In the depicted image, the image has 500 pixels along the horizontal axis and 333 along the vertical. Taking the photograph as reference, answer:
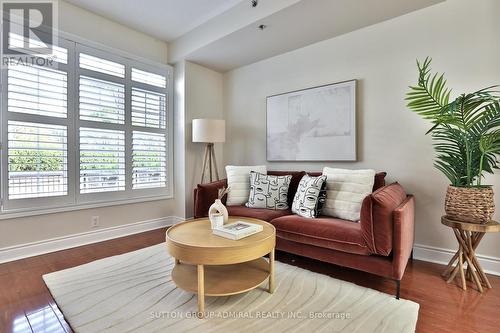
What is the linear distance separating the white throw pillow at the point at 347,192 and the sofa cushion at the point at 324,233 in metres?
0.11

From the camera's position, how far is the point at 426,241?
8.05 ft

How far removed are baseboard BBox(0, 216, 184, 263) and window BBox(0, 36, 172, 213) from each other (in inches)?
14.4

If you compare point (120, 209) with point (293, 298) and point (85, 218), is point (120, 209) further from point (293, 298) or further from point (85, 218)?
point (293, 298)

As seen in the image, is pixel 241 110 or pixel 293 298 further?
pixel 241 110

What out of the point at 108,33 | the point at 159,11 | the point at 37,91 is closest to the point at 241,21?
the point at 159,11

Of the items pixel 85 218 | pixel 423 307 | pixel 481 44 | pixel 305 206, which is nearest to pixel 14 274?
pixel 85 218

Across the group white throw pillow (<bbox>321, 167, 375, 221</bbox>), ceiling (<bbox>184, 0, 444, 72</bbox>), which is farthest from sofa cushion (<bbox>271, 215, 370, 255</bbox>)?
ceiling (<bbox>184, 0, 444, 72</bbox>)

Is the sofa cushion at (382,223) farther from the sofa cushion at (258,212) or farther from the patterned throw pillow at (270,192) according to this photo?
the patterned throw pillow at (270,192)

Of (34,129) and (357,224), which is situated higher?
(34,129)

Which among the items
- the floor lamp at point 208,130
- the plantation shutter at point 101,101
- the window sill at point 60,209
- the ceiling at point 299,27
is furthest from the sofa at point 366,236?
the plantation shutter at point 101,101

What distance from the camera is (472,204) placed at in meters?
1.87

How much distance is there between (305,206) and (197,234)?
109cm

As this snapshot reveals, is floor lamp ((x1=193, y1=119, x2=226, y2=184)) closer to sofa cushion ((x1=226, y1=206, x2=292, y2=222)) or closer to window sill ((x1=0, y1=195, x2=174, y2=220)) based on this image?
window sill ((x1=0, y1=195, x2=174, y2=220))

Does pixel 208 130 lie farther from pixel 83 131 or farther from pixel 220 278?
pixel 220 278
